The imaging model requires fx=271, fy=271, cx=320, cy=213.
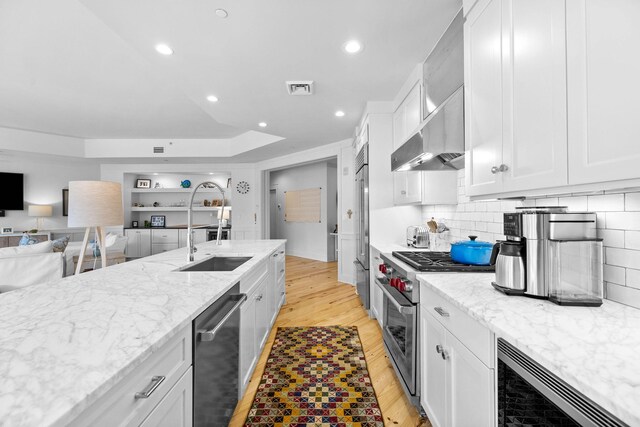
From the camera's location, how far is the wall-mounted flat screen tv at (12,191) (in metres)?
5.75

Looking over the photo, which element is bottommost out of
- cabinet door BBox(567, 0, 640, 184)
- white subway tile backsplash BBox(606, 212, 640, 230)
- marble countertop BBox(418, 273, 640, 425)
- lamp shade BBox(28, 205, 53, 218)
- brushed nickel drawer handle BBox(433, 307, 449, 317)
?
brushed nickel drawer handle BBox(433, 307, 449, 317)

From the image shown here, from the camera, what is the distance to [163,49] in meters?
2.16

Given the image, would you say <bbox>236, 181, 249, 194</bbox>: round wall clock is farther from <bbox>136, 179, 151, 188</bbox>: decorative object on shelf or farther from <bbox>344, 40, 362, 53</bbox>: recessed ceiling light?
<bbox>344, 40, 362, 53</bbox>: recessed ceiling light

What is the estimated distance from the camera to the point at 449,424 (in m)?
1.19

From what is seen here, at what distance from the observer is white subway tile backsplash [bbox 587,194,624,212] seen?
104 cm

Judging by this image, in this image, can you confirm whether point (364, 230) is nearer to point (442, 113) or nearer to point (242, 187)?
point (442, 113)

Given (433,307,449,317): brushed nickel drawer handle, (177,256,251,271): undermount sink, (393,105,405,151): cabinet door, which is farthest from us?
(393,105,405,151): cabinet door

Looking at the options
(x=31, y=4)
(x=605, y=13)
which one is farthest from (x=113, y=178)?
(x=605, y=13)

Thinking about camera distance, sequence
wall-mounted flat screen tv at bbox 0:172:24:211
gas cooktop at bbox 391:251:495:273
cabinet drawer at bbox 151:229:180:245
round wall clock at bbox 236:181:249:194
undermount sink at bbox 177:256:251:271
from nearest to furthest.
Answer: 1. gas cooktop at bbox 391:251:495:273
2. undermount sink at bbox 177:256:251:271
3. wall-mounted flat screen tv at bbox 0:172:24:211
4. round wall clock at bbox 236:181:249:194
5. cabinet drawer at bbox 151:229:180:245

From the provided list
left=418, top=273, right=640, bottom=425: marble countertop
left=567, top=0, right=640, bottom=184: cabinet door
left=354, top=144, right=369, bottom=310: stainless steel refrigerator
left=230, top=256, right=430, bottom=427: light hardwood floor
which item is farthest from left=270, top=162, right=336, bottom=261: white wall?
left=567, top=0, right=640, bottom=184: cabinet door

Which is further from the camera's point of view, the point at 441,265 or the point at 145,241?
the point at 145,241

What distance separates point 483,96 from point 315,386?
206cm

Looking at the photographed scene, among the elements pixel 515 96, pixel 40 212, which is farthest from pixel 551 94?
pixel 40 212

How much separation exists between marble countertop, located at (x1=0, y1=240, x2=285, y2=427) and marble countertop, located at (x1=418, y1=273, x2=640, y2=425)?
3.29 ft
